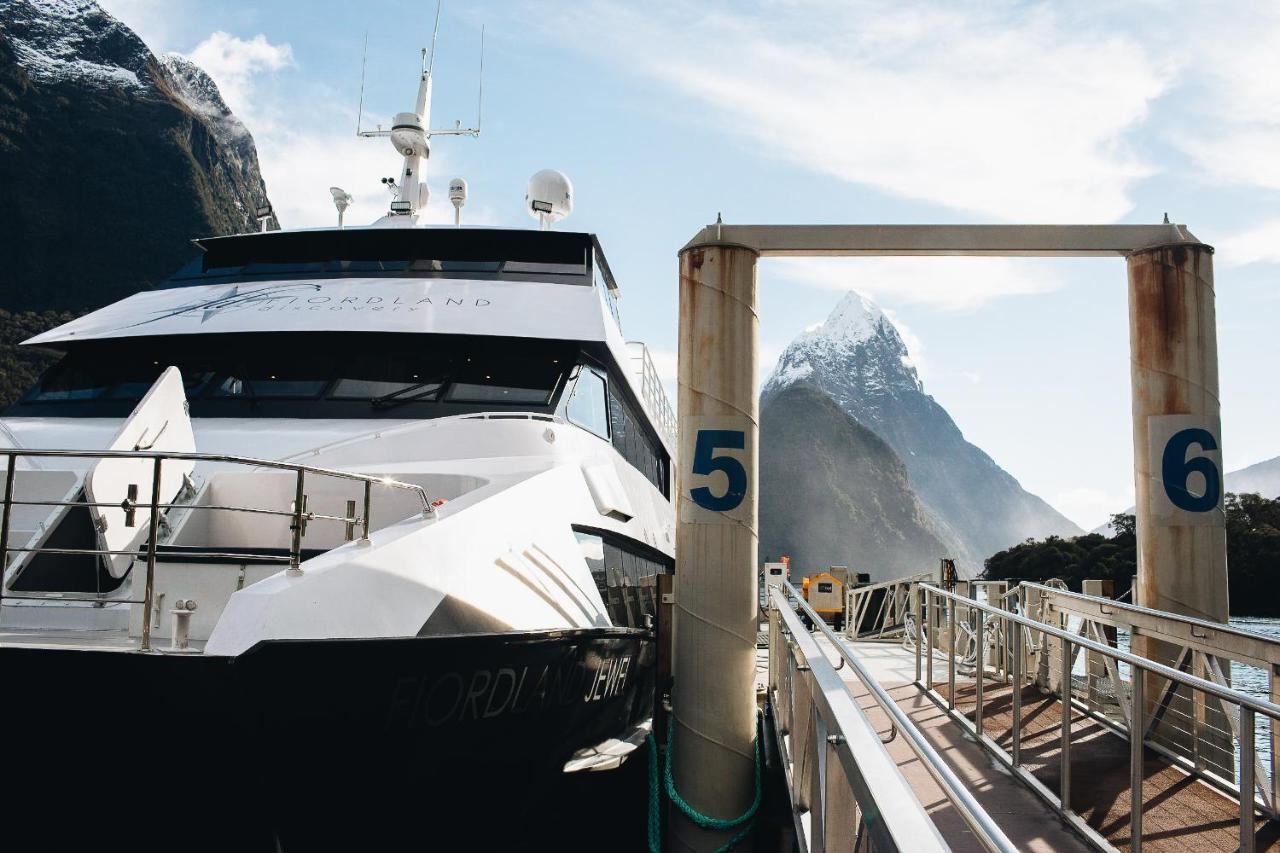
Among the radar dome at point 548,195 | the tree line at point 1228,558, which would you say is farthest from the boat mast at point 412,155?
the tree line at point 1228,558

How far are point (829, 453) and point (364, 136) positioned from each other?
16348cm

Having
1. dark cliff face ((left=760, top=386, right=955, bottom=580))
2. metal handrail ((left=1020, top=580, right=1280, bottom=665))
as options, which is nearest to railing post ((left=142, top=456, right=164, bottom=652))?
metal handrail ((left=1020, top=580, right=1280, bottom=665))

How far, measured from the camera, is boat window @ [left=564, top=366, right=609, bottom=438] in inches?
307

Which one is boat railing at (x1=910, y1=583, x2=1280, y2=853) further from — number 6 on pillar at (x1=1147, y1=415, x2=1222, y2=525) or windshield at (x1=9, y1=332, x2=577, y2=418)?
windshield at (x1=9, y1=332, x2=577, y2=418)

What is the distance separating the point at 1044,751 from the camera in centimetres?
550

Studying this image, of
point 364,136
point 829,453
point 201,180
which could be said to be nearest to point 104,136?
point 201,180

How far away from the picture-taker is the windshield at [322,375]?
25.0ft

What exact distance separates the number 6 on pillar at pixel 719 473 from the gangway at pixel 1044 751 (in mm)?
960

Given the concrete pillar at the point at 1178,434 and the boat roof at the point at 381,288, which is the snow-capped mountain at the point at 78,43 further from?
the concrete pillar at the point at 1178,434

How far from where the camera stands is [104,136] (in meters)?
94.3

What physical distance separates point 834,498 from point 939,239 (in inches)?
6313

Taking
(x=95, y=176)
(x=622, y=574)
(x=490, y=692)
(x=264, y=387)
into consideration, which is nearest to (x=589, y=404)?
(x=622, y=574)

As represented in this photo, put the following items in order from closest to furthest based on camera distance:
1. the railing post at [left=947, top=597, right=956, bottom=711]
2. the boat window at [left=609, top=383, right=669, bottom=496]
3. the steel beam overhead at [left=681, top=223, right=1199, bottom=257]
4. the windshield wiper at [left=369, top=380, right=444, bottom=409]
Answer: the railing post at [left=947, top=597, right=956, bottom=711] < the steel beam overhead at [left=681, top=223, right=1199, bottom=257] < the windshield wiper at [left=369, top=380, right=444, bottom=409] < the boat window at [left=609, top=383, right=669, bottom=496]

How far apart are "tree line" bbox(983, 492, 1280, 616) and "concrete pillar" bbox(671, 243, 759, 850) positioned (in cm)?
2371
